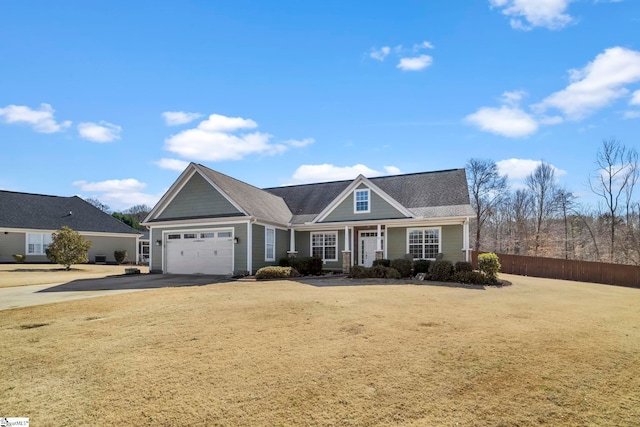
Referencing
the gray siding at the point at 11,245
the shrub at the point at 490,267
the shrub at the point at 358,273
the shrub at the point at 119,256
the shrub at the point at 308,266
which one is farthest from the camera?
the shrub at the point at 119,256

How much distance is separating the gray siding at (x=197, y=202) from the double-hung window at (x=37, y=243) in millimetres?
17051

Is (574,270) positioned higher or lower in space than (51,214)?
lower

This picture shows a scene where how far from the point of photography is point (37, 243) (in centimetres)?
3170

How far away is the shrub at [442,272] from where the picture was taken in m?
17.0

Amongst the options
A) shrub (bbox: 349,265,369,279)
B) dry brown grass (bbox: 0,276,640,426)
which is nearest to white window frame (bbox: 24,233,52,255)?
dry brown grass (bbox: 0,276,640,426)

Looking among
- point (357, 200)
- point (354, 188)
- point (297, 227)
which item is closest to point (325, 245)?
point (297, 227)

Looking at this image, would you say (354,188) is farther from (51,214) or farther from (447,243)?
(51,214)

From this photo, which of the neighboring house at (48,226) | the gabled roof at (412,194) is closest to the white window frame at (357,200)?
the gabled roof at (412,194)

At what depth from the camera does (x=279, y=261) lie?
22.0 metres

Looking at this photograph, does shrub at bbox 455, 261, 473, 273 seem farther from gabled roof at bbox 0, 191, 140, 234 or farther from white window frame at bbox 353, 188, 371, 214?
gabled roof at bbox 0, 191, 140, 234

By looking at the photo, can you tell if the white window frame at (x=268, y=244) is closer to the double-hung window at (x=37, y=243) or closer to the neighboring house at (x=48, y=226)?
the neighboring house at (x=48, y=226)

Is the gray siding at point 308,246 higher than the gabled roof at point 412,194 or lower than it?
lower

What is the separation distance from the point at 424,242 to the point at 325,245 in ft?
19.5

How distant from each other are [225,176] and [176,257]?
18.9 feet
